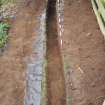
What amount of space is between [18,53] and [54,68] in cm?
109

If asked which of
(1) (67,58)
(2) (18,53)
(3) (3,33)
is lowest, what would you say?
(1) (67,58)

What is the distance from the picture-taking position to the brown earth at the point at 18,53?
6.30m

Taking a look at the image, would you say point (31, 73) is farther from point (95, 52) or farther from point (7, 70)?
point (95, 52)

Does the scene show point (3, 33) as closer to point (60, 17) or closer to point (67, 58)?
→ point (60, 17)

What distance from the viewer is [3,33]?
8.68m

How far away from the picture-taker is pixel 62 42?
7.29 meters

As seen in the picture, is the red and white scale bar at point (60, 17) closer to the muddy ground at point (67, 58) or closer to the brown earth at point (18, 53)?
the muddy ground at point (67, 58)

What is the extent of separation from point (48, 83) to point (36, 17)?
124 inches

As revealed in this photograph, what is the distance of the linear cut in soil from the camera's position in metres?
6.17

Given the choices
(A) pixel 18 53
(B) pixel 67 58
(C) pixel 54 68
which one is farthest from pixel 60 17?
(B) pixel 67 58

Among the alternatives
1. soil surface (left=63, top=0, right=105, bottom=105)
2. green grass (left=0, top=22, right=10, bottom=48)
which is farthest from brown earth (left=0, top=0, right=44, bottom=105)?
soil surface (left=63, top=0, right=105, bottom=105)

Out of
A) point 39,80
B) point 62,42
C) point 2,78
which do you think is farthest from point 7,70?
point 62,42

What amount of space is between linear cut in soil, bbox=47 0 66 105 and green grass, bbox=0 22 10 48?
119cm

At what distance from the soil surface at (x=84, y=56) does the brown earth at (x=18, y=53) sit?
1014 millimetres
